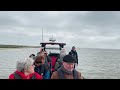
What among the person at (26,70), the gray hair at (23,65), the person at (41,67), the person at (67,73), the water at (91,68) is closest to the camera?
the person at (26,70)

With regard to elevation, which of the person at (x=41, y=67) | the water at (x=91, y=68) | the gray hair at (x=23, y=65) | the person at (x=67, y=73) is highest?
the gray hair at (x=23, y=65)

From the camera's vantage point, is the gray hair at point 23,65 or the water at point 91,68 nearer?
the gray hair at point 23,65

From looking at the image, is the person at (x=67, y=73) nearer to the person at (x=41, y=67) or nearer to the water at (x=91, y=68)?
the person at (x=41, y=67)

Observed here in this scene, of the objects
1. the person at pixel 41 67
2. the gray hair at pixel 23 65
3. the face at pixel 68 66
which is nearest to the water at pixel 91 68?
the person at pixel 41 67

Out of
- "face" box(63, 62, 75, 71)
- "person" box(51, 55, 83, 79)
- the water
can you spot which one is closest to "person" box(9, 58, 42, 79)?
"person" box(51, 55, 83, 79)

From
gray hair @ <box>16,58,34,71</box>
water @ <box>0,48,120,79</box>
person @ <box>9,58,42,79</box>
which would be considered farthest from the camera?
water @ <box>0,48,120,79</box>

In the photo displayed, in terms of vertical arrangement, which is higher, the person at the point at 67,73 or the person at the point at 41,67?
the person at the point at 67,73

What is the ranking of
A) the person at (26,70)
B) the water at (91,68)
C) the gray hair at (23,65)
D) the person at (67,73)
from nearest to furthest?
1. the person at (26,70)
2. the gray hair at (23,65)
3. the person at (67,73)
4. the water at (91,68)

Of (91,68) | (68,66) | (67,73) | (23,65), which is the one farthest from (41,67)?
(91,68)

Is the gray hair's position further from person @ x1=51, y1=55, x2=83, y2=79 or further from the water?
the water

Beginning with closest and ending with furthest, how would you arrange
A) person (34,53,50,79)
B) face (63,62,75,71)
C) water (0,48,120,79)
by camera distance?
face (63,62,75,71) < person (34,53,50,79) < water (0,48,120,79)

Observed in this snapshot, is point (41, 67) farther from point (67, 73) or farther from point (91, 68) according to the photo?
point (91, 68)

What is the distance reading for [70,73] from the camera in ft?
12.4
